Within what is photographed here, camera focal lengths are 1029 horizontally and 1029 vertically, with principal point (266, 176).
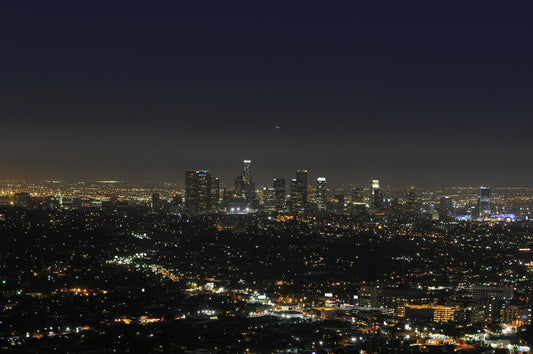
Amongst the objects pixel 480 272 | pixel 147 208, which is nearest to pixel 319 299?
pixel 480 272

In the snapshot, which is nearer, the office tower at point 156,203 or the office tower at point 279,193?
the office tower at point 156,203

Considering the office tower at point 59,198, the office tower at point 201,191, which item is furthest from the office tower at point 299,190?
the office tower at point 59,198

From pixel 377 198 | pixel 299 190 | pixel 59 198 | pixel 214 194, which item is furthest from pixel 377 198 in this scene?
pixel 59 198

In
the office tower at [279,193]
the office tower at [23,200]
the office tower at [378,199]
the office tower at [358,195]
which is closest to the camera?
the office tower at [23,200]

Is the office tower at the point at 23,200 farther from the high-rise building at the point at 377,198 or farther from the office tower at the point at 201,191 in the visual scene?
the high-rise building at the point at 377,198

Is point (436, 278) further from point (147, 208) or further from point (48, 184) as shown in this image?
point (48, 184)
